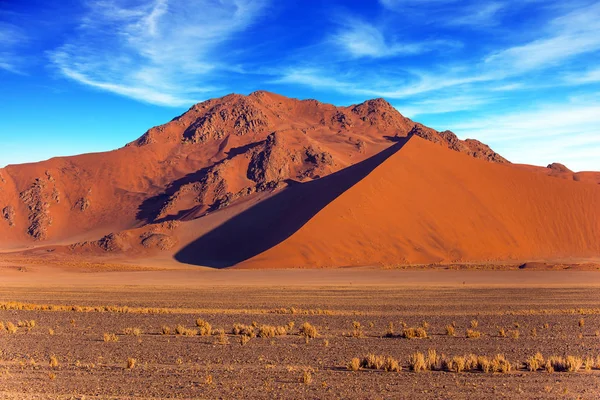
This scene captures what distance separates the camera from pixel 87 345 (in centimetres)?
1669

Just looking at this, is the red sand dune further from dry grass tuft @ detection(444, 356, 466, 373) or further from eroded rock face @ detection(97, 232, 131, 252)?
dry grass tuft @ detection(444, 356, 466, 373)

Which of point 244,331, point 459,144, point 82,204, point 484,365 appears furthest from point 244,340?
point 459,144

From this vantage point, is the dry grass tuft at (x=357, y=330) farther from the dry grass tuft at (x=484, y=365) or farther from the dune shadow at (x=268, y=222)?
the dune shadow at (x=268, y=222)

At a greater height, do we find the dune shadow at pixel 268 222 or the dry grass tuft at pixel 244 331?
the dune shadow at pixel 268 222

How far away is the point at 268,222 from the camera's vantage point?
78.9m

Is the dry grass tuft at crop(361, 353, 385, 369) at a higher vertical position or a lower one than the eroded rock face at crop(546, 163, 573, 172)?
lower

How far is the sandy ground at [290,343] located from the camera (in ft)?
36.9

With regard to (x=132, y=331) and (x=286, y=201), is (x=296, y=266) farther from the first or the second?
(x=132, y=331)

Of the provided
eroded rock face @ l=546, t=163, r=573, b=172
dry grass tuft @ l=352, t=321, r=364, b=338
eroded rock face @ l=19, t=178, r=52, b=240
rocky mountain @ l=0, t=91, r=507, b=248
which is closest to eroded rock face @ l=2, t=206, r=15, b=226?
rocky mountain @ l=0, t=91, r=507, b=248

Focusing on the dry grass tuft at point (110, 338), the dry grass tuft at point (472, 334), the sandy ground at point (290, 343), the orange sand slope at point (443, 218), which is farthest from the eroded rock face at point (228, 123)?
the dry grass tuft at point (472, 334)

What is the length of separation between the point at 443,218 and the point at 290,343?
53.5 meters

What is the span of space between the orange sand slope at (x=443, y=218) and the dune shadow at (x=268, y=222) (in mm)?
3816

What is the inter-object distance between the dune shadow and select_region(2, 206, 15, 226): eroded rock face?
41.9 metres

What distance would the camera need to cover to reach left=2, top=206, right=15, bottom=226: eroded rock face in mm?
102625
